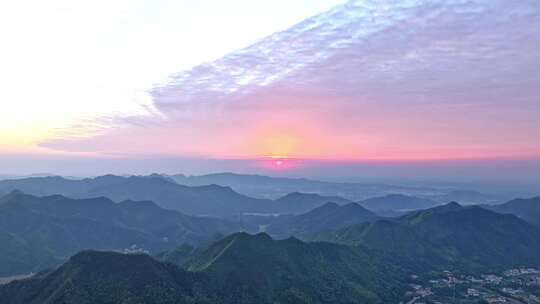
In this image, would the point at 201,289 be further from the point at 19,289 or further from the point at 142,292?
the point at 19,289

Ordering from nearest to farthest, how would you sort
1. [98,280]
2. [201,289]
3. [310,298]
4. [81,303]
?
[81,303], [98,280], [201,289], [310,298]

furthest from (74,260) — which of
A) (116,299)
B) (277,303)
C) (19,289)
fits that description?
(277,303)

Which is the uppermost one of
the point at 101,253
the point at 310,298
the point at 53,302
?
the point at 101,253

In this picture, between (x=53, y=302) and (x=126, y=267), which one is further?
(x=126, y=267)

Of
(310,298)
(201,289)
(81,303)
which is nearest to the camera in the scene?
(81,303)

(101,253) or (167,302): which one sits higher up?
(101,253)

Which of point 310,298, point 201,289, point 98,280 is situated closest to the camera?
point 98,280

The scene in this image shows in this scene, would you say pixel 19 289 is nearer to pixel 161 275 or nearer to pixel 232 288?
pixel 161 275

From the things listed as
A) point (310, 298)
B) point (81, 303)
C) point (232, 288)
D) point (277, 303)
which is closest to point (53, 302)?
point (81, 303)

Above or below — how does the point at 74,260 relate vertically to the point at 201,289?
above
